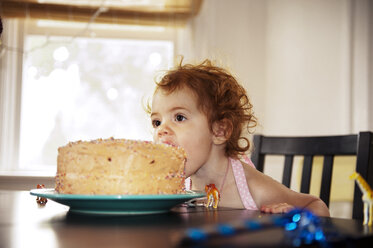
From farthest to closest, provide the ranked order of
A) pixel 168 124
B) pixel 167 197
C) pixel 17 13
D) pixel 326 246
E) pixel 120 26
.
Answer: pixel 120 26
pixel 17 13
pixel 168 124
pixel 167 197
pixel 326 246

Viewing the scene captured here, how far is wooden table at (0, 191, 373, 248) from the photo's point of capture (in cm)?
42

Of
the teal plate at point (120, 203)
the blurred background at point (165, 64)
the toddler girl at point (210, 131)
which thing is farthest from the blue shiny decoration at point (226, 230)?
the blurred background at point (165, 64)

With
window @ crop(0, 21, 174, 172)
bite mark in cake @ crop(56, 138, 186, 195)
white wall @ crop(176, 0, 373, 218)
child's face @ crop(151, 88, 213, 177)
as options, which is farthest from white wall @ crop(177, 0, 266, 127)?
bite mark in cake @ crop(56, 138, 186, 195)

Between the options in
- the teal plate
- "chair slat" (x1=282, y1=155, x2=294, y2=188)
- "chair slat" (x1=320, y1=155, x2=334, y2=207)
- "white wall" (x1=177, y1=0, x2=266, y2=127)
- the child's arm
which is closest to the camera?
the teal plate

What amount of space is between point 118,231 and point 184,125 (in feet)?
2.61

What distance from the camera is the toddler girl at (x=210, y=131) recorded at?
1.24 meters

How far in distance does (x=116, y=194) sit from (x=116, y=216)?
33 mm

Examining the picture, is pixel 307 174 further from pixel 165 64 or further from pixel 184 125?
pixel 165 64

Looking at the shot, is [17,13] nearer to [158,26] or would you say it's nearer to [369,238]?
[158,26]

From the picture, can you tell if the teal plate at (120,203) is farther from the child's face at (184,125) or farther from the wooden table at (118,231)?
the child's face at (184,125)

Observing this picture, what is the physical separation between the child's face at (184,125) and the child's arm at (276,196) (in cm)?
17

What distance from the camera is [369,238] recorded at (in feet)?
1.51

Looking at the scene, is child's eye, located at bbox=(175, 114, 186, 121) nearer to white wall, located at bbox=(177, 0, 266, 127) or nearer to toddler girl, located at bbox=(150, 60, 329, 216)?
toddler girl, located at bbox=(150, 60, 329, 216)

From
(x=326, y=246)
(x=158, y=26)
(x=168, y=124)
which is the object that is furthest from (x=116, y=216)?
(x=158, y=26)
